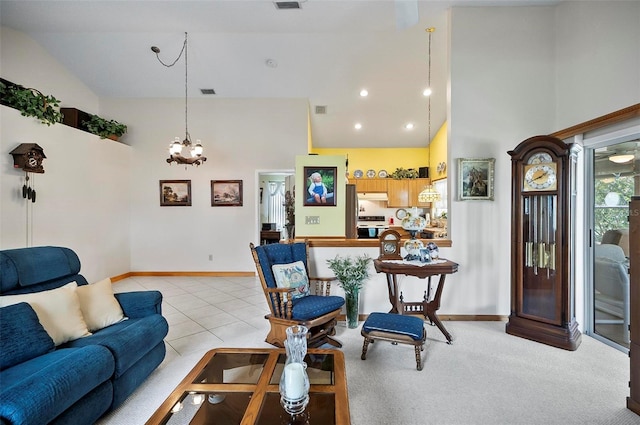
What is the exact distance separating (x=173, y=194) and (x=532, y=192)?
6.20 meters

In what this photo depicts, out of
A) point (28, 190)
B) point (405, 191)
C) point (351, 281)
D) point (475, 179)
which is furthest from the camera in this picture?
point (405, 191)

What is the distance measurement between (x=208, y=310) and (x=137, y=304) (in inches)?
65.2

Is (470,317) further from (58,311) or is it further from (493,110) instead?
(58,311)

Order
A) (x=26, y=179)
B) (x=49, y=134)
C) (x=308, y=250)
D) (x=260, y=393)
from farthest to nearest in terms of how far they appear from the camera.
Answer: (x=49, y=134), (x=26, y=179), (x=308, y=250), (x=260, y=393)

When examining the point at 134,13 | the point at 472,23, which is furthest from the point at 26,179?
the point at 472,23

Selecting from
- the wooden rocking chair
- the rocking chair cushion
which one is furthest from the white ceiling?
the rocking chair cushion

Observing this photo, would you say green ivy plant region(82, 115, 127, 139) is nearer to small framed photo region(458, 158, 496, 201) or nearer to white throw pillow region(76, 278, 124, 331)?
white throw pillow region(76, 278, 124, 331)

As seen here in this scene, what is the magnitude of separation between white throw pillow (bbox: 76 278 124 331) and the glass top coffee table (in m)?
1.04

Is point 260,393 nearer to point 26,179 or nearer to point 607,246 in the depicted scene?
point 607,246

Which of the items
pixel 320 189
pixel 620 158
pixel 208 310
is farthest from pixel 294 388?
pixel 620 158

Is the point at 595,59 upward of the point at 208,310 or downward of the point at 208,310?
upward

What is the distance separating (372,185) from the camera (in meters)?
7.98

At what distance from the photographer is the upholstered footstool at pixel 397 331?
8.27 ft

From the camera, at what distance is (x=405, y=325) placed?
2609 millimetres
